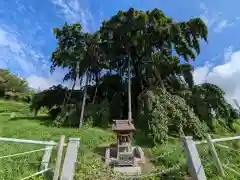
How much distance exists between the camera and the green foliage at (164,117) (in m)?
9.79

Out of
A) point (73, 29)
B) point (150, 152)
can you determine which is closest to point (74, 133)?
point (150, 152)

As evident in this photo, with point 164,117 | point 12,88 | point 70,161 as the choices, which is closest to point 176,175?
point 70,161

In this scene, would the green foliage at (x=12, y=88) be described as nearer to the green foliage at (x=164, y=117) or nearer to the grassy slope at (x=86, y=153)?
the grassy slope at (x=86, y=153)

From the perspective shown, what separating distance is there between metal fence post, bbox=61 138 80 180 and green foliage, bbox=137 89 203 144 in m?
5.74

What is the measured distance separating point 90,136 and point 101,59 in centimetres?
511

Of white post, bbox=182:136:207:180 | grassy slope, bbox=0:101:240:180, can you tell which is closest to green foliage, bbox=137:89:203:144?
grassy slope, bbox=0:101:240:180

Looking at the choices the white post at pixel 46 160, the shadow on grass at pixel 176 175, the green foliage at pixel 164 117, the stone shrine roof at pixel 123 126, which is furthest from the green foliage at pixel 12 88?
the shadow on grass at pixel 176 175

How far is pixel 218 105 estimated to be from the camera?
40.0 ft

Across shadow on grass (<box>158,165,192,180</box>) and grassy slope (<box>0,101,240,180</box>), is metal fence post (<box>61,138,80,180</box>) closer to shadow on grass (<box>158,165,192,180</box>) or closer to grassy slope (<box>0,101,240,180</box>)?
grassy slope (<box>0,101,240,180</box>)

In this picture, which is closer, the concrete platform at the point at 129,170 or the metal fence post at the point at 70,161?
the metal fence post at the point at 70,161

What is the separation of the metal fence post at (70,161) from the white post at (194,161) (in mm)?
2378

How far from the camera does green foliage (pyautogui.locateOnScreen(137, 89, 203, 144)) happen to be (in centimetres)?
979

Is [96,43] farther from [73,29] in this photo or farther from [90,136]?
[90,136]

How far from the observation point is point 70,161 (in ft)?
13.7
